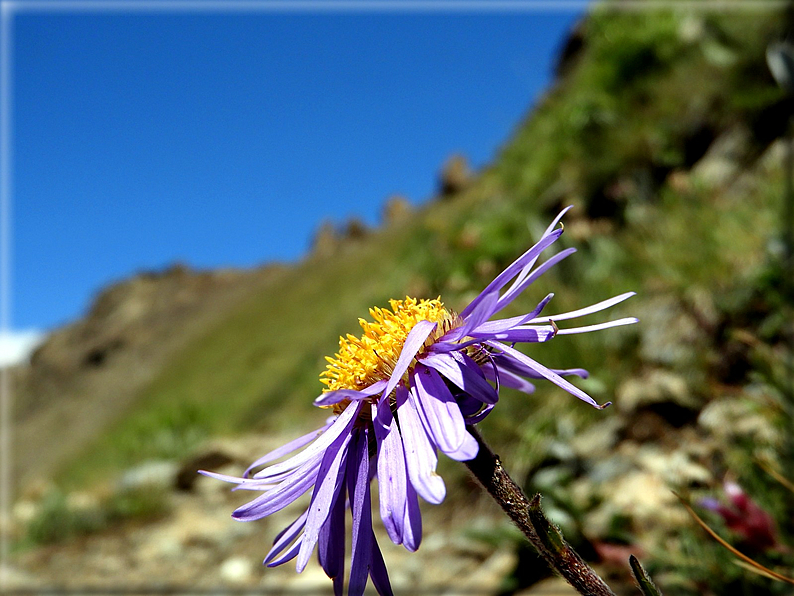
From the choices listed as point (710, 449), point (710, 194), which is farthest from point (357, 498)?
point (710, 194)

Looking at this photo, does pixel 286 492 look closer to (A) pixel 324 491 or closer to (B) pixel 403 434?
(A) pixel 324 491

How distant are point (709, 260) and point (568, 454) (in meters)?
1.55

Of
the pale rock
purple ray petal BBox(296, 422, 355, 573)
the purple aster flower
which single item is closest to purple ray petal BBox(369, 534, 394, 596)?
the purple aster flower

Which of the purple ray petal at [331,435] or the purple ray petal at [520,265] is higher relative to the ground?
the purple ray petal at [520,265]

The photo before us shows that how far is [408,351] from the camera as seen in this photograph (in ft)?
3.34

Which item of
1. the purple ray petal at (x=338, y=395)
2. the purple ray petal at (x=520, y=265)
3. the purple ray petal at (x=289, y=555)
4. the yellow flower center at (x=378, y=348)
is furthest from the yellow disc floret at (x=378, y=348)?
the purple ray petal at (x=289, y=555)

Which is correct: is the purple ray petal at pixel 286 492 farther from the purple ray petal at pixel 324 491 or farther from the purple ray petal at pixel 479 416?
the purple ray petal at pixel 479 416

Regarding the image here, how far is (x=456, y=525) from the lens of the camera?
11.7 feet

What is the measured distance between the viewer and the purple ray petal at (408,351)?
978 millimetres

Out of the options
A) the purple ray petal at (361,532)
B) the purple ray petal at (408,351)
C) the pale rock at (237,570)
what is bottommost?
the purple ray petal at (361,532)

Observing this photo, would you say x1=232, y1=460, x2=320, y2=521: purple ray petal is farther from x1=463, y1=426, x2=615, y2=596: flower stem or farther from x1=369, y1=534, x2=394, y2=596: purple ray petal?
x1=463, y1=426, x2=615, y2=596: flower stem

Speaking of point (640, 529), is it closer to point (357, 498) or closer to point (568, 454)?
point (568, 454)

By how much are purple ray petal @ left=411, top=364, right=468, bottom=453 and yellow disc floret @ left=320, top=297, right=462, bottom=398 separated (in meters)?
0.15

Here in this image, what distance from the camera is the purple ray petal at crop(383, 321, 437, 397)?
3.21ft
